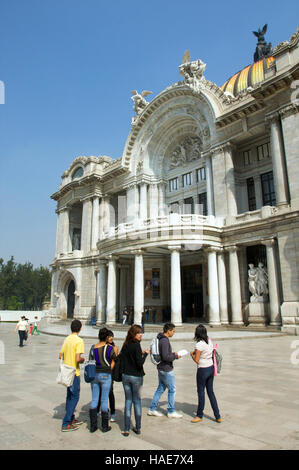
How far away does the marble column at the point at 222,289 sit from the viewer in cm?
2625

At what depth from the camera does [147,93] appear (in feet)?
122

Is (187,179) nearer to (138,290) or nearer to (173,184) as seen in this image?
(173,184)

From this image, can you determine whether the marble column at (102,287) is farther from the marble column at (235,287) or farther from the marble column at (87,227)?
the marble column at (235,287)

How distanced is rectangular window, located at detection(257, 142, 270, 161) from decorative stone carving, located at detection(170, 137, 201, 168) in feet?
22.9

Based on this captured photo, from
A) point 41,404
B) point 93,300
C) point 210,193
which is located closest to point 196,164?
point 210,193

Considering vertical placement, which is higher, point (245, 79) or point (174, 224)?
point (245, 79)

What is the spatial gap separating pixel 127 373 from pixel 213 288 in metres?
20.5

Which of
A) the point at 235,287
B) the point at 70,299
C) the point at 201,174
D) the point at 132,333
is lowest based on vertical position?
the point at 132,333

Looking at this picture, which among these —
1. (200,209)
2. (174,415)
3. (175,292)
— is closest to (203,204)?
(200,209)

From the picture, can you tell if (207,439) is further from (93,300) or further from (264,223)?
(93,300)

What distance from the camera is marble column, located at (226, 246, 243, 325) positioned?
84.1ft

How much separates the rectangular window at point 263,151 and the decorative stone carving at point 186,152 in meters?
6.97

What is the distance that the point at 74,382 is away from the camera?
5.82 metres

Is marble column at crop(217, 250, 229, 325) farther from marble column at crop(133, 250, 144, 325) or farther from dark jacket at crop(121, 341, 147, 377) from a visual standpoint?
dark jacket at crop(121, 341, 147, 377)
